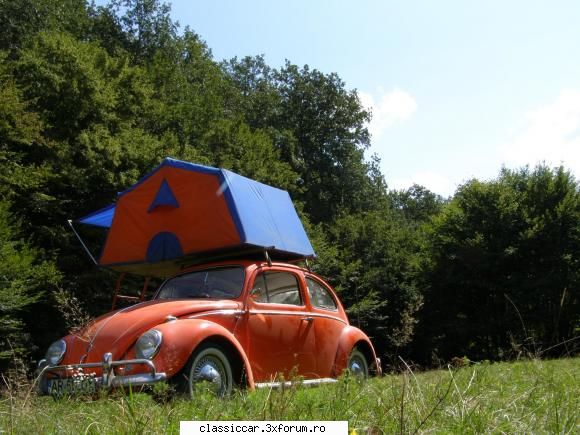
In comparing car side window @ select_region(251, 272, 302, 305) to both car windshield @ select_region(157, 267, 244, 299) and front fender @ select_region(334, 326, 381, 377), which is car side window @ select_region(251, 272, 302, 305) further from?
front fender @ select_region(334, 326, 381, 377)

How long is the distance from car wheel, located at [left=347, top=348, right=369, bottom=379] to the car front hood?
7.80ft

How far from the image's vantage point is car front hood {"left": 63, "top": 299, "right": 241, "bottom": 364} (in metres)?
5.50

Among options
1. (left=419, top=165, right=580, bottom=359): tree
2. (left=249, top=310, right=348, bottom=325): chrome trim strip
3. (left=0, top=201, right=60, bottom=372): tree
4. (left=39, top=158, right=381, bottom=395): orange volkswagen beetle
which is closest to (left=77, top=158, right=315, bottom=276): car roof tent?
(left=39, top=158, right=381, bottom=395): orange volkswagen beetle

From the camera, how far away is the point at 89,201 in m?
21.6

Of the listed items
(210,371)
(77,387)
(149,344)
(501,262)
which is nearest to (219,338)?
(210,371)

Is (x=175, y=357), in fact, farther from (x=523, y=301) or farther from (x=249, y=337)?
(x=523, y=301)

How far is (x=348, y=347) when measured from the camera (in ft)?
25.1

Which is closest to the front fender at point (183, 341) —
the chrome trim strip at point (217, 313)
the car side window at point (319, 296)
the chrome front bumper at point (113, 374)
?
the chrome front bumper at point (113, 374)

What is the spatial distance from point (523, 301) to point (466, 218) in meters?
5.15

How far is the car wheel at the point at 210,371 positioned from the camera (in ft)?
17.4

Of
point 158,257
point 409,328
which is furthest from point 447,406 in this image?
point 158,257

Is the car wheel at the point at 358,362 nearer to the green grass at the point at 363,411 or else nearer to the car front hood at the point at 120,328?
the car front hood at the point at 120,328

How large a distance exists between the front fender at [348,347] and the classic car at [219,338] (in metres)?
0.01

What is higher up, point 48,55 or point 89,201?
point 48,55
